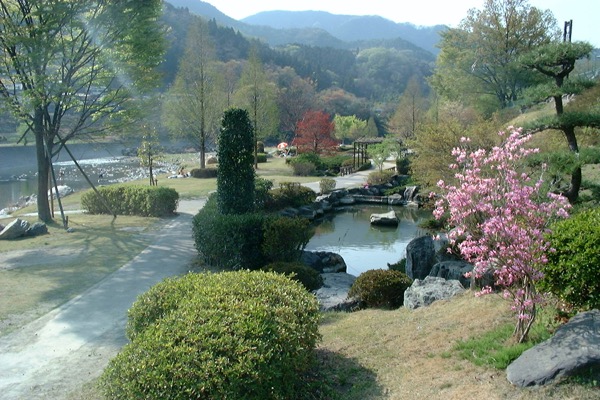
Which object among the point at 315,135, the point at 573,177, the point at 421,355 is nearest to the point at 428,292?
the point at 421,355

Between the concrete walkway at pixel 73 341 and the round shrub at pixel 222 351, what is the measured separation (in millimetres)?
1728

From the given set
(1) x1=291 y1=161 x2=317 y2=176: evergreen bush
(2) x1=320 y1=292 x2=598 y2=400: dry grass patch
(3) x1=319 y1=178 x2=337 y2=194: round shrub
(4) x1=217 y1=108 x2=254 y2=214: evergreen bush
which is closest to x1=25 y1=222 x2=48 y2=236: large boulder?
(4) x1=217 y1=108 x2=254 y2=214: evergreen bush

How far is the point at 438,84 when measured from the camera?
142 feet

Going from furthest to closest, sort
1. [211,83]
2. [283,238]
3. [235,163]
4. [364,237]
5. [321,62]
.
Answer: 1. [321,62]
2. [211,83]
3. [364,237]
4. [235,163]
5. [283,238]

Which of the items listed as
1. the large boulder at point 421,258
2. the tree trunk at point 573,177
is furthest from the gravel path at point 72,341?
the tree trunk at point 573,177

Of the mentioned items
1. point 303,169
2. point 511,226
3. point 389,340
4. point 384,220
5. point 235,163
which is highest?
point 235,163

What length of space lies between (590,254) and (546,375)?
50.5 inches

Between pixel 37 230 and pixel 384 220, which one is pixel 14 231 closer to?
pixel 37 230

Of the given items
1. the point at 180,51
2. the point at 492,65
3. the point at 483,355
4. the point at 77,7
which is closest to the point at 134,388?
the point at 483,355

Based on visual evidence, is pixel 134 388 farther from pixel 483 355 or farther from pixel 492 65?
pixel 492 65

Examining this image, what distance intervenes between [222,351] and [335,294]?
4.92 metres

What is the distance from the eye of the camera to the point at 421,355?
5.22 m

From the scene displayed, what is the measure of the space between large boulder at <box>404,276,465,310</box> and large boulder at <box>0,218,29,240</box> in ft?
36.1

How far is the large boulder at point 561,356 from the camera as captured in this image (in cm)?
404
